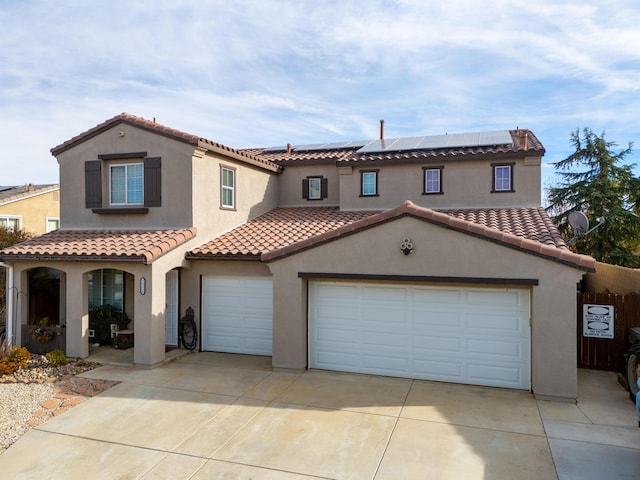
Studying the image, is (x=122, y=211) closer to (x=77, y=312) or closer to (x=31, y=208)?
(x=77, y=312)

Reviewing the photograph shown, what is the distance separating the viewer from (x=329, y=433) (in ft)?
24.6

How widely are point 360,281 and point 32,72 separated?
482 inches

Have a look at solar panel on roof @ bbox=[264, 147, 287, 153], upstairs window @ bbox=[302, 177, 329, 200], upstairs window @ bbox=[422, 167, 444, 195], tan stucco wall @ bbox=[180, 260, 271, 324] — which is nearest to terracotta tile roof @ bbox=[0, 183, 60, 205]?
solar panel on roof @ bbox=[264, 147, 287, 153]

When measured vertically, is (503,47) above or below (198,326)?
above

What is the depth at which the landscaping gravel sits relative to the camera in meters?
7.71

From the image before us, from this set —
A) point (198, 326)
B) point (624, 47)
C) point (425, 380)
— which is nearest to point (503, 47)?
point (624, 47)

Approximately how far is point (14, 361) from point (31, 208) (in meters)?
19.5

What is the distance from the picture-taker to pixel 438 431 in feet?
24.7

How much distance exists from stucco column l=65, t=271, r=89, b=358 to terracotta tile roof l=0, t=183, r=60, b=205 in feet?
57.9

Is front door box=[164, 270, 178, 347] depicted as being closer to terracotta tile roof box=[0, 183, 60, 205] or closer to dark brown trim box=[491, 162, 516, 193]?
dark brown trim box=[491, 162, 516, 193]

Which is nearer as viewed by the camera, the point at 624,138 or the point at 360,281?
the point at 360,281

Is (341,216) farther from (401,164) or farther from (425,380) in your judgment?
(425,380)

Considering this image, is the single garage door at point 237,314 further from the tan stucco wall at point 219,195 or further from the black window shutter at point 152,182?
the black window shutter at point 152,182

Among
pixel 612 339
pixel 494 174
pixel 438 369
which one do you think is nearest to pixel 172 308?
pixel 438 369
